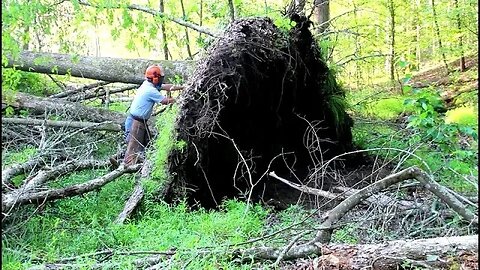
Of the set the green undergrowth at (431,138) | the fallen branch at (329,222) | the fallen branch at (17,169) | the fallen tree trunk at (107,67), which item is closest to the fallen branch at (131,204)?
the fallen branch at (17,169)

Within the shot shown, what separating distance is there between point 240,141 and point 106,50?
12614 mm

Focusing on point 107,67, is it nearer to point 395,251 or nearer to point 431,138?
point 431,138

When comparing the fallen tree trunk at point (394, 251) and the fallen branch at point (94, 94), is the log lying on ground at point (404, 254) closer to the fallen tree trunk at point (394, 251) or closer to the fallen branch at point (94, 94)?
the fallen tree trunk at point (394, 251)

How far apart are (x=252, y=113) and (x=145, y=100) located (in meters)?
1.86

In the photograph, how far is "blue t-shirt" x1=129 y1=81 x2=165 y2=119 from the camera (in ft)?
27.1

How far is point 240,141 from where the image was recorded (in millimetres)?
7719

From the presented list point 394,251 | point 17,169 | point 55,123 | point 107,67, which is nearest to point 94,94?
point 107,67

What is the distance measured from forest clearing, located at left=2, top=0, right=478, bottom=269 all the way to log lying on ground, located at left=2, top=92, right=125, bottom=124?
0.03m

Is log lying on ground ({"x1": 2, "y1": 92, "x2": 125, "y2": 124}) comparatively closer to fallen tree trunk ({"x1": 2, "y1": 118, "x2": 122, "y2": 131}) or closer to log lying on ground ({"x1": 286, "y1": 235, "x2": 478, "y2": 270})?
fallen tree trunk ({"x1": 2, "y1": 118, "x2": 122, "y2": 131})

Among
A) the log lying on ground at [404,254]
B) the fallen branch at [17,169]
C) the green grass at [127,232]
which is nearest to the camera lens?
the log lying on ground at [404,254]

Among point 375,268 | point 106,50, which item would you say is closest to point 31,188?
point 375,268

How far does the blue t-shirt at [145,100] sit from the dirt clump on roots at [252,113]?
1.58 m

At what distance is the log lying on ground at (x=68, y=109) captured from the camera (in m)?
9.41

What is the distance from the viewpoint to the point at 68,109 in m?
9.40
